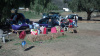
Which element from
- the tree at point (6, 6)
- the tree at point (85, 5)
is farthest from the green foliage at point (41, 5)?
the tree at point (85, 5)

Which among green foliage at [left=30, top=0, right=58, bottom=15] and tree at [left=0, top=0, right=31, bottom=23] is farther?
green foliage at [left=30, top=0, right=58, bottom=15]

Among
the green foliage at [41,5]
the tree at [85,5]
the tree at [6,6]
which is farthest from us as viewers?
the tree at [85,5]

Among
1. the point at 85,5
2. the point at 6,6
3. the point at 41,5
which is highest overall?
the point at 6,6

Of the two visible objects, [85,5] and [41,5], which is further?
[85,5]

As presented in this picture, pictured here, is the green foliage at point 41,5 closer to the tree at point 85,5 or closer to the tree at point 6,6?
the tree at point 6,6

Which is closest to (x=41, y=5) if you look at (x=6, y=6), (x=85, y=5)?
(x=6, y=6)

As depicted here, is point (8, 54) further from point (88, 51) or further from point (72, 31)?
point (72, 31)

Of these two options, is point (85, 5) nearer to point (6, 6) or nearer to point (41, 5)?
point (41, 5)

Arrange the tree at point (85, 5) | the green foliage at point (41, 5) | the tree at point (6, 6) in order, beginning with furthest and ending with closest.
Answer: the tree at point (85, 5) → the green foliage at point (41, 5) → the tree at point (6, 6)

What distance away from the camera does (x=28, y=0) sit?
1358 cm

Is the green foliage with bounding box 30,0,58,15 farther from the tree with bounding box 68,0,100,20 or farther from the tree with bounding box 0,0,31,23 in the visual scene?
the tree with bounding box 68,0,100,20

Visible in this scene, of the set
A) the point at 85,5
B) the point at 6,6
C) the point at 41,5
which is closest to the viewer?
the point at 6,6

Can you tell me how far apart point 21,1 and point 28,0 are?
3.20ft

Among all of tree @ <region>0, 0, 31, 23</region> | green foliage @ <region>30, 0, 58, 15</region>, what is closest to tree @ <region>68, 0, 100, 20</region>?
green foliage @ <region>30, 0, 58, 15</region>
